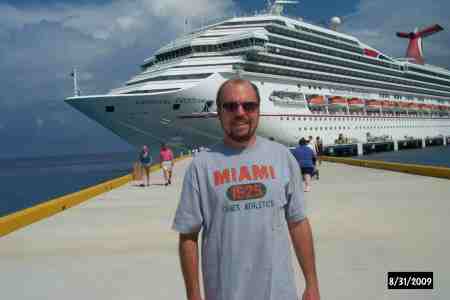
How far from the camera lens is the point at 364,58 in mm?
55406

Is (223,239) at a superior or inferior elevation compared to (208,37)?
inferior

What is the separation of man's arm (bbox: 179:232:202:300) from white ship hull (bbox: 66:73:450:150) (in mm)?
29439

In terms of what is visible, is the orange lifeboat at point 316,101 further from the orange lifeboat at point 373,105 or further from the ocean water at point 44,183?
the ocean water at point 44,183

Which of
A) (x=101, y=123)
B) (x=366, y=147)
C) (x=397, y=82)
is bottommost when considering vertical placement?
(x=366, y=147)

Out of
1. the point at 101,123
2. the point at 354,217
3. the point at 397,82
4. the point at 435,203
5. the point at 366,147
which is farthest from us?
the point at 397,82

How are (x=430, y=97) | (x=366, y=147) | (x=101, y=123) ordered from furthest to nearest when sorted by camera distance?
(x=430, y=97) < (x=366, y=147) < (x=101, y=123)

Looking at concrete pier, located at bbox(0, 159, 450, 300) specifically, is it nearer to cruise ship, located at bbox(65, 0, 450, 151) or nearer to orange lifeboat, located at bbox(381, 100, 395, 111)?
cruise ship, located at bbox(65, 0, 450, 151)

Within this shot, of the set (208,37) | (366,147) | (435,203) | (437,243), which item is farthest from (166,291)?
(366,147)

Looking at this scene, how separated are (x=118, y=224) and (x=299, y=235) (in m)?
5.90

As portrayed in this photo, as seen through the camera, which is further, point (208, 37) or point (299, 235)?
point (208, 37)

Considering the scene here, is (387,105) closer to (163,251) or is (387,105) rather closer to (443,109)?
(443,109)

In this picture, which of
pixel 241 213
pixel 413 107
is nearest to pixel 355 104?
pixel 413 107

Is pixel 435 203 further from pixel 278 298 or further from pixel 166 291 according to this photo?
pixel 278 298
